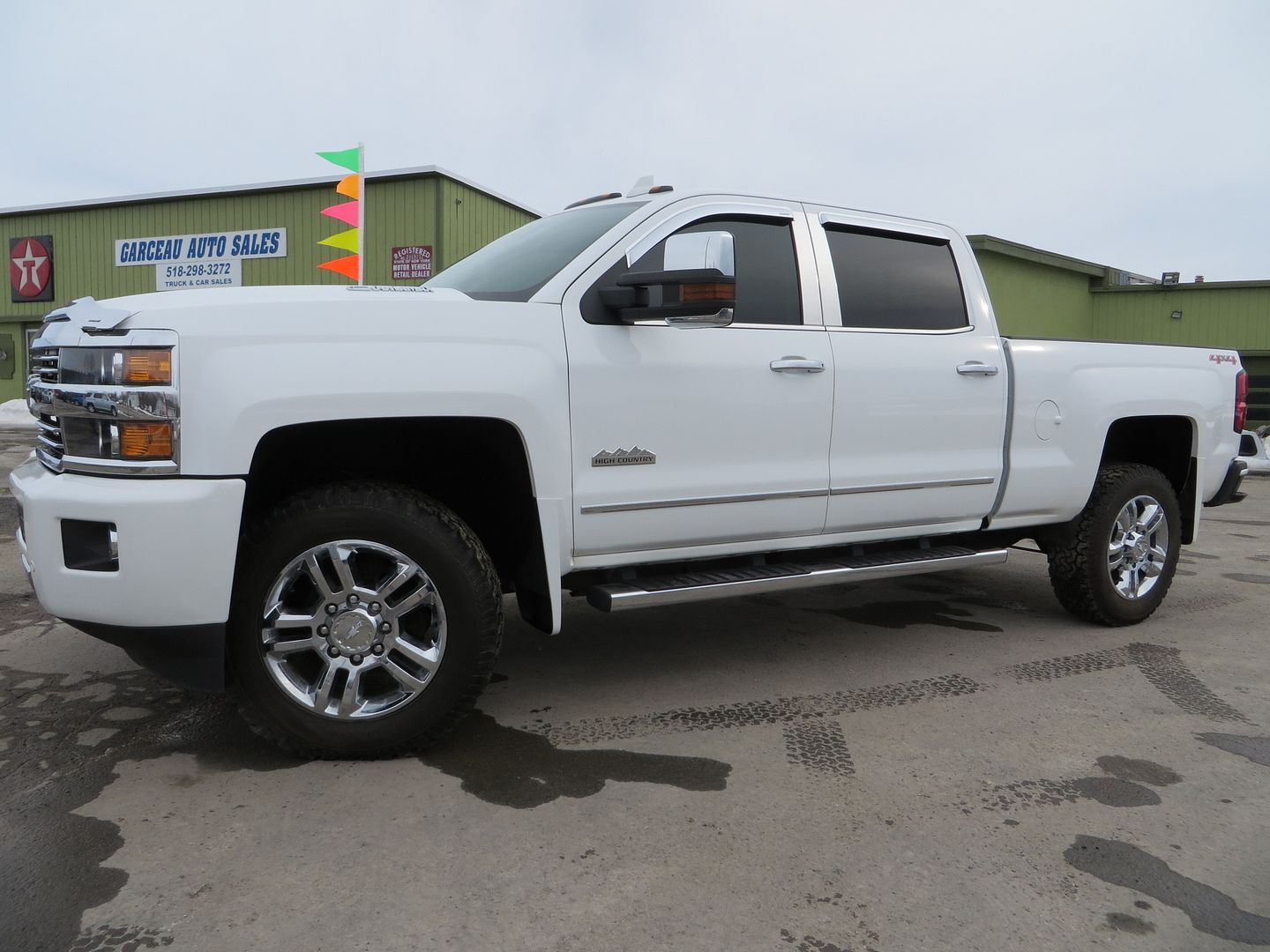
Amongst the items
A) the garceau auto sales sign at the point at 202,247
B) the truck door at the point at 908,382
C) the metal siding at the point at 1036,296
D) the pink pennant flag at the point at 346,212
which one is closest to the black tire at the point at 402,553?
the truck door at the point at 908,382

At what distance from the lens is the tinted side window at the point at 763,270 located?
377cm

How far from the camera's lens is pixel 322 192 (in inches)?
717

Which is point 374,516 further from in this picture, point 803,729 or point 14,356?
point 14,356

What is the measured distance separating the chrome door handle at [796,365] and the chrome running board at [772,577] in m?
0.79

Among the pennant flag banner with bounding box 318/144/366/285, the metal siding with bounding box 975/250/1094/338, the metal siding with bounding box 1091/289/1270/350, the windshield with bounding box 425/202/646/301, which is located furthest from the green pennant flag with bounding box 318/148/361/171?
the metal siding with bounding box 1091/289/1270/350

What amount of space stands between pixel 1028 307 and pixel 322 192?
15282mm

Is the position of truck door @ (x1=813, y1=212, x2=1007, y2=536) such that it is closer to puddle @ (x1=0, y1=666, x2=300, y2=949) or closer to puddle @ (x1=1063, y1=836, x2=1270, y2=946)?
puddle @ (x1=1063, y1=836, x2=1270, y2=946)

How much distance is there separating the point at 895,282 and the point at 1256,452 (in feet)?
8.46

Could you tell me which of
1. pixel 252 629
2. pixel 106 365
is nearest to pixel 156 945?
pixel 252 629

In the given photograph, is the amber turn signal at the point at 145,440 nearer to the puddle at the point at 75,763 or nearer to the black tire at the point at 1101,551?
the puddle at the point at 75,763

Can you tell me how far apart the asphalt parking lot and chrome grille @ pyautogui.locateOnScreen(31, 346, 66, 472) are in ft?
3.13

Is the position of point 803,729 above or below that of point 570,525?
below

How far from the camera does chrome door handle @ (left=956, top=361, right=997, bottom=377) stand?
167 inches

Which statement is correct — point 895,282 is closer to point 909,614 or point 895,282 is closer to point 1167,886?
→ point 909,614
